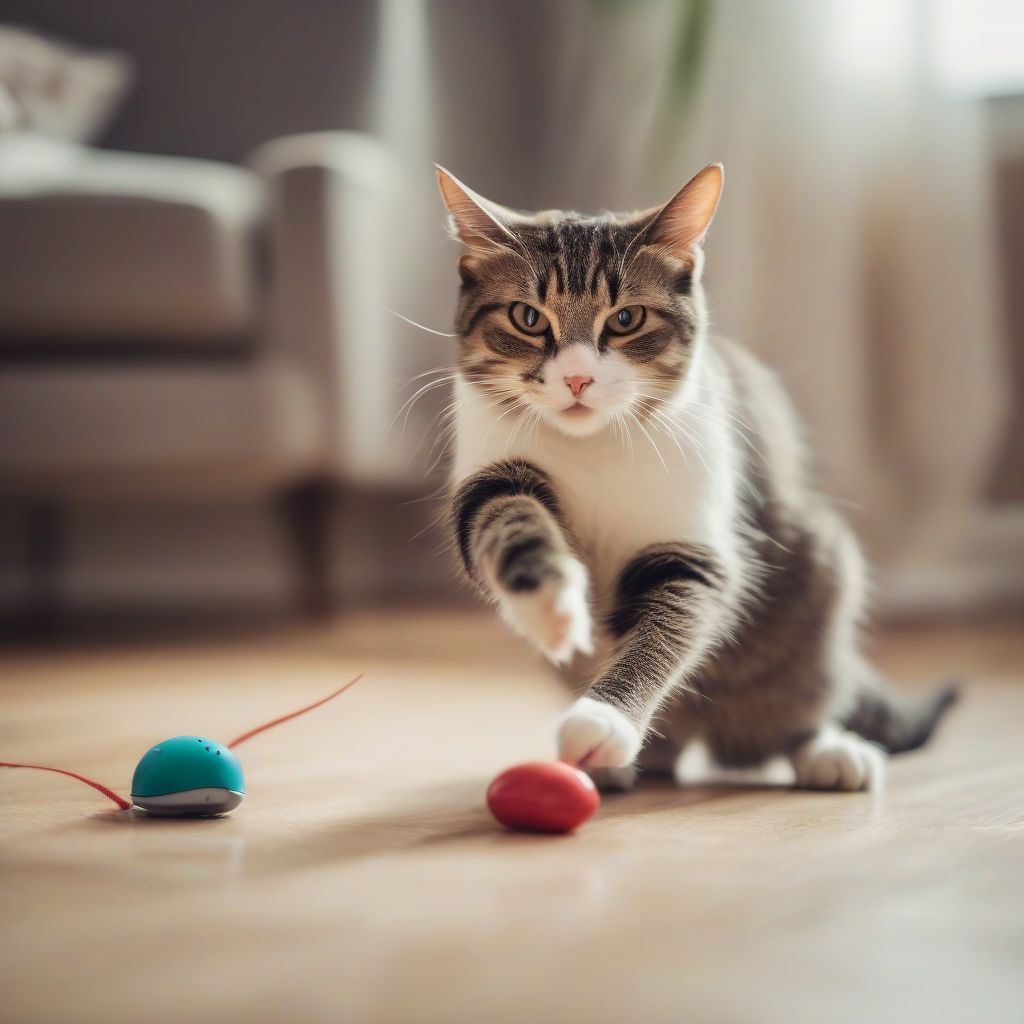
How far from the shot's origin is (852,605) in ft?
3.99

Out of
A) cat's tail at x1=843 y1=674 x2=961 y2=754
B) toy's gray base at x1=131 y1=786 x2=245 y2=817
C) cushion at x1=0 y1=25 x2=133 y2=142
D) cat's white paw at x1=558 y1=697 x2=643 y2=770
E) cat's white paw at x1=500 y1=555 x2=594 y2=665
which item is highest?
cushion at x1=0 y1=25 x2=133 y2=142

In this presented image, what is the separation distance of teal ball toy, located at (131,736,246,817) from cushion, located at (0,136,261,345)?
1392 mm

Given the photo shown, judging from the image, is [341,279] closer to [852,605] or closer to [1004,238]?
[852,605]

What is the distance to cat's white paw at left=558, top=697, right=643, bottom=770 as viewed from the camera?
87 cm

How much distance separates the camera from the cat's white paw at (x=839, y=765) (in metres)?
1.09

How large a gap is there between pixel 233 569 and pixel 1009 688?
2068 mm

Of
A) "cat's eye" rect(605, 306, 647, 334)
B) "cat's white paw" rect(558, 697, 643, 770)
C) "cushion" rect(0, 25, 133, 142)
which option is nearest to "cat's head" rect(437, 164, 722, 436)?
"cat's eye" rect(605, 306, 647, 334)

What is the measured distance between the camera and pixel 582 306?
3.48 ft

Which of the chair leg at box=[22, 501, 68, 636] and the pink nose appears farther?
the chair leg at box=[22, 501, 68, 636]

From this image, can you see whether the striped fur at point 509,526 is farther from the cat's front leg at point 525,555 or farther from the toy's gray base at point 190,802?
the toy's gray base at point 190,802

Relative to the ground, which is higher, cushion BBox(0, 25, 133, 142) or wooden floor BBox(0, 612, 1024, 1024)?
cushion BBox(0, 25, 133, 142)

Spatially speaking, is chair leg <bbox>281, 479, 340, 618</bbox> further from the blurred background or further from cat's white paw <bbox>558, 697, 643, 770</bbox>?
cat's white paw <bbox>558, 697, 643, 770</bbox>

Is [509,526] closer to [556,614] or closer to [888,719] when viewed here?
[556,614]

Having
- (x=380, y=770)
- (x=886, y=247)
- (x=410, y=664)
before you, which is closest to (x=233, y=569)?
(x=410, y=664)
